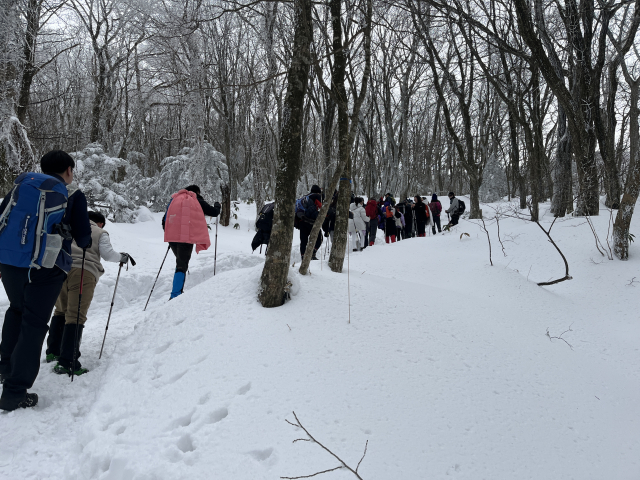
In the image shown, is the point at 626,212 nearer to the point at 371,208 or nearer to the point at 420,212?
the point at 371,208

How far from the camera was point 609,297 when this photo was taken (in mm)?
5703

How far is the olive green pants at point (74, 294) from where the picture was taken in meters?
3.48

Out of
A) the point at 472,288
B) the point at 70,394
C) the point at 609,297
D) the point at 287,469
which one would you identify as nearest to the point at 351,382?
the point at 287,469

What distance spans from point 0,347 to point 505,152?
35.2m

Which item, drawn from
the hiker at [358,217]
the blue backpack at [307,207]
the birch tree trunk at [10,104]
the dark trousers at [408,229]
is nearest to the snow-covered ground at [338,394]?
the blue backpack at [307,207]

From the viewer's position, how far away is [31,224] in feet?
8.81

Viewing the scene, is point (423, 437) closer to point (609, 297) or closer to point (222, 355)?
point (222, 355)

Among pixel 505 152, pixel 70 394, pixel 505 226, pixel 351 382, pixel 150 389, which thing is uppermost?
pixel 505 152

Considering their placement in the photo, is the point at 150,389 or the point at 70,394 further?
the point at 70,394

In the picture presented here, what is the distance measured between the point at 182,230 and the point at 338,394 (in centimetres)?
363

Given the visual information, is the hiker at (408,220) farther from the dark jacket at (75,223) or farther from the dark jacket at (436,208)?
the dark jacket at (75,223)

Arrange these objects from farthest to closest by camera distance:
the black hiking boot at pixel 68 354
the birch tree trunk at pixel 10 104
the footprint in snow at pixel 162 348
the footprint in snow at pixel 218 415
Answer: the birch tree trunk at pixel 10 104, the black hiking boot at pixel 68 354, the footprint in snow at pixel 162 348, the footprint in snow at pixel 218 415

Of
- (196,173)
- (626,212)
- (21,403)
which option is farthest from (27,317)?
(196,173)

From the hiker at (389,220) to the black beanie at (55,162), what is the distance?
10.4 m
